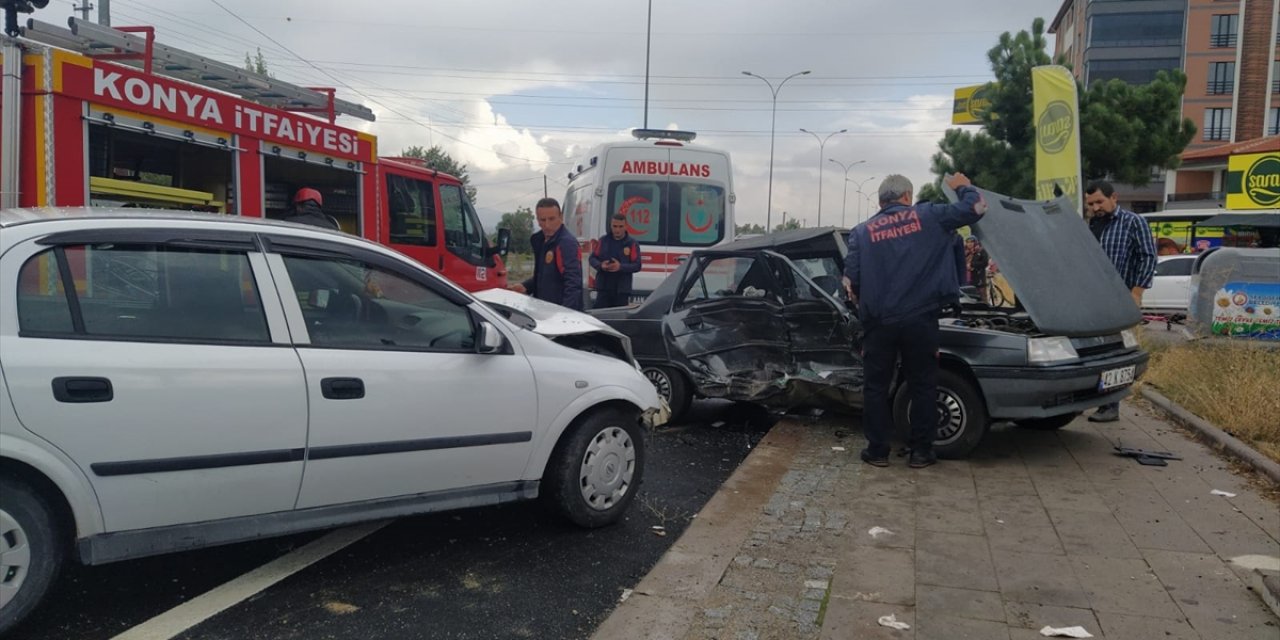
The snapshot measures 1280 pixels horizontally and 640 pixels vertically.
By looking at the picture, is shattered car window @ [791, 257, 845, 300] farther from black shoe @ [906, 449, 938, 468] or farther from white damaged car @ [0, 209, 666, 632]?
white damaged car @ [0, 209, 666, 632]

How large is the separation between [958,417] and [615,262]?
4157 mm

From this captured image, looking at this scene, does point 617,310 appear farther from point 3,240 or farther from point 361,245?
point 3,240

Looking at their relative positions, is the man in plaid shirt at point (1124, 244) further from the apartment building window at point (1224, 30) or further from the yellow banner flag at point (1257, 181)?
the apartment building window at point (1224, 30)

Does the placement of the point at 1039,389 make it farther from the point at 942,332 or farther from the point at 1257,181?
the point at 1257,181

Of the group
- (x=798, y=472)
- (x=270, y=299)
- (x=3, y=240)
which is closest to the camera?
(x=3, y=240)

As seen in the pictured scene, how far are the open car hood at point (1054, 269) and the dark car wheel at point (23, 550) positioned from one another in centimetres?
505

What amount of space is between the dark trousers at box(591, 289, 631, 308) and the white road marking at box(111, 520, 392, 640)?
4.88m

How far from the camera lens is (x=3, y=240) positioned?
10.1 ft

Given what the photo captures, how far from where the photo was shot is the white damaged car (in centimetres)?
304

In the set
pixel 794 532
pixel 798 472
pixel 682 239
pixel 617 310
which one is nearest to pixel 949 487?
pixel 798 472

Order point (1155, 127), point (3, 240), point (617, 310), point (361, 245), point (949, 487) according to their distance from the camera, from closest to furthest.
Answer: point (3, 240) < point (361, 245) < point (949, 487) < point (617, 310) < point (1155, 127)

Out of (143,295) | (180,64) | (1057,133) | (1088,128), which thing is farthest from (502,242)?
(1088,128)

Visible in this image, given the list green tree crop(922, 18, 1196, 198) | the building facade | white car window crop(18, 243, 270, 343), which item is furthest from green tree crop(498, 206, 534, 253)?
white car window crop(18, 243, 270, 343)

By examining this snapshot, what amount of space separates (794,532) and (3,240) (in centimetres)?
364
